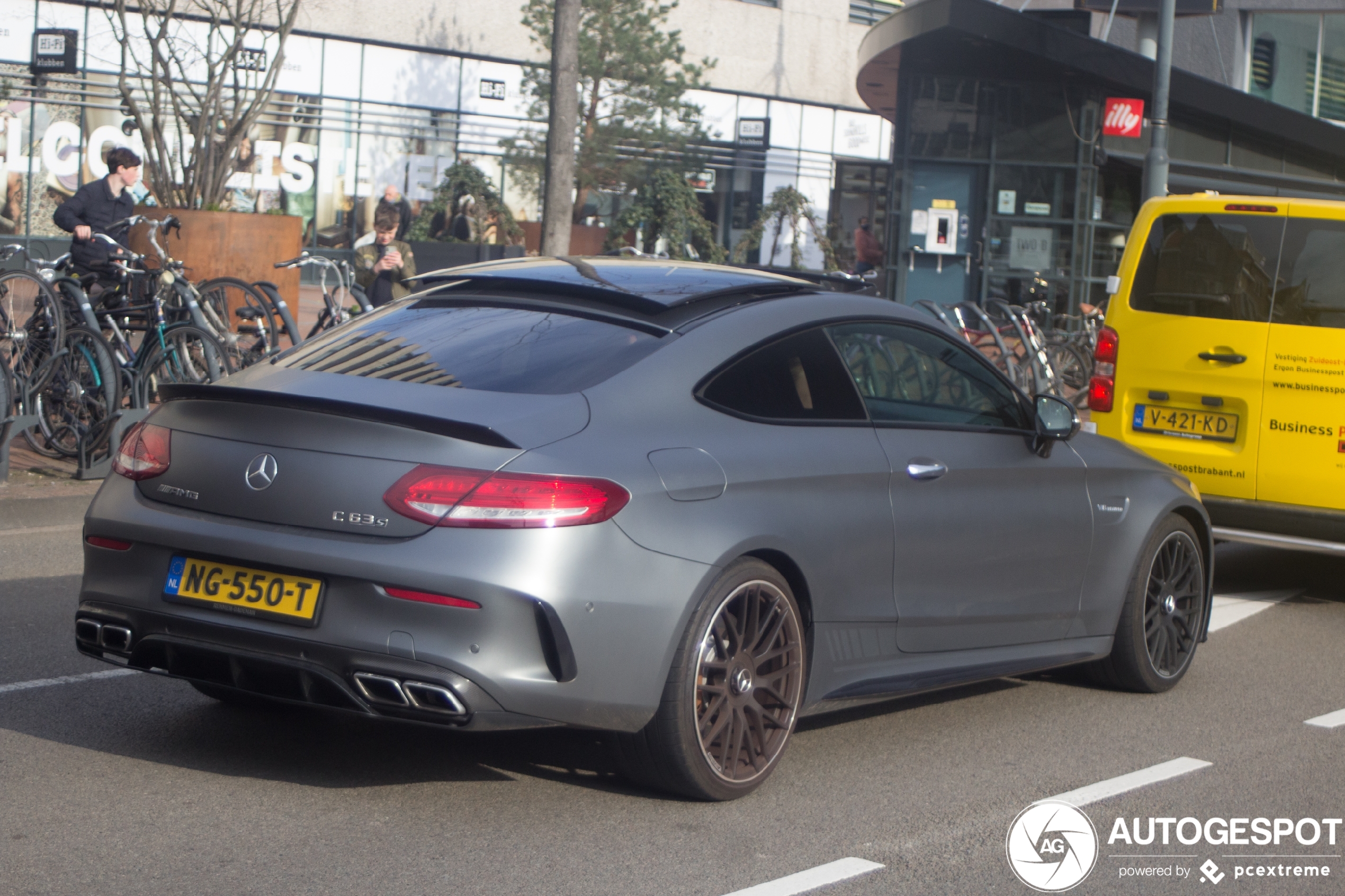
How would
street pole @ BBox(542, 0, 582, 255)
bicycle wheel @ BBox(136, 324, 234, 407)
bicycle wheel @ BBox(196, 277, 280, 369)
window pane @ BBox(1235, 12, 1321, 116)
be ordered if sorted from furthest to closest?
window pane @ BBox(1235, 12, 1321, 116)
street pole @ BBox(542, 0, 582, 255)
bicycle wheel @ BBox(196, 277, 280, 369)
bicycle wheel @ BBox(136, 324, 234, 407)

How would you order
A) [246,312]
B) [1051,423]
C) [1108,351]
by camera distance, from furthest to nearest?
[246,312] < [1108,351] < [1051,423]

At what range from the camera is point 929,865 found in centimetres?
425

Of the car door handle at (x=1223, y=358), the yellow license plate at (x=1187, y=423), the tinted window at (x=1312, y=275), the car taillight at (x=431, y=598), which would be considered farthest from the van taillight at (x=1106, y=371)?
the car taillight at (x=431, y=598)

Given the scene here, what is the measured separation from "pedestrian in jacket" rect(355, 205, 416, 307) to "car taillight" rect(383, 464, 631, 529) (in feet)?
33.8

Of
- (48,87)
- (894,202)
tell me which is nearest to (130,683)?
(894,202)

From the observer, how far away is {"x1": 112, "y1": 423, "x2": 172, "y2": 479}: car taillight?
4.62 metres

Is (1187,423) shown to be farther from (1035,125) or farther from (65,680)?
(1035,125)

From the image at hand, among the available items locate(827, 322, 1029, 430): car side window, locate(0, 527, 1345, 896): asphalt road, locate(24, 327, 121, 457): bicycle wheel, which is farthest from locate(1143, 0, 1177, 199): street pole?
locate(827, 322, 1029, 430): car side window

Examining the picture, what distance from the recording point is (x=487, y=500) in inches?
164

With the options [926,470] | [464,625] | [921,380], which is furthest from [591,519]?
[921,380]

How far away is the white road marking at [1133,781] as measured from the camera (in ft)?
16.3

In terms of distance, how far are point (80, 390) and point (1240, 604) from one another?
700 cm

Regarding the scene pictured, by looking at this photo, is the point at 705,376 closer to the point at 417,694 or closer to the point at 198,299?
the point at 417,694

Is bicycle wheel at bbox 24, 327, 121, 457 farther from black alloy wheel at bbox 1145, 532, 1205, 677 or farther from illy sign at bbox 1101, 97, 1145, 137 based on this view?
illy sign at bbox 1101, 97, 1145, 137
